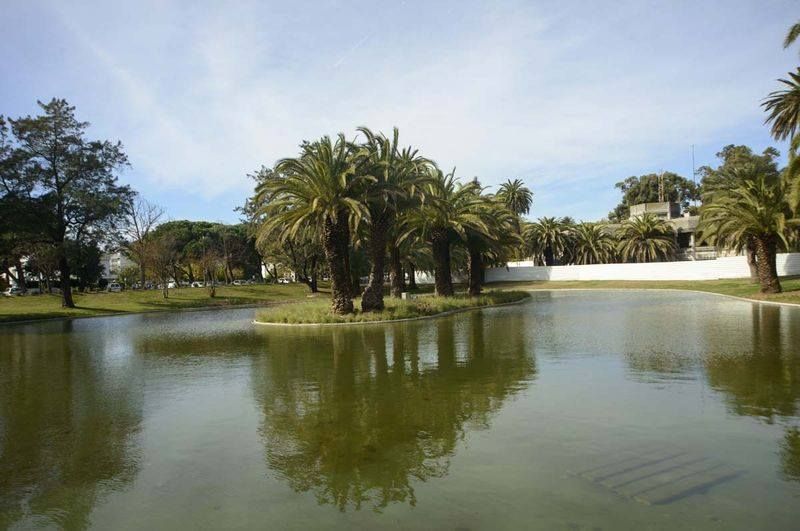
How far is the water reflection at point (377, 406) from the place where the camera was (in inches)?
268

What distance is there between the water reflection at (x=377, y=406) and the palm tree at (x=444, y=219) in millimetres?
15484

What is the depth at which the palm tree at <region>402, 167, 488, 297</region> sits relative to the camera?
1329 inches

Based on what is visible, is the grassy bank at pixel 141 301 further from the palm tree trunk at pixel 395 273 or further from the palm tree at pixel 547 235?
the palm tree at pixel 547 235

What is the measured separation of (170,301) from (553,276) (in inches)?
1729

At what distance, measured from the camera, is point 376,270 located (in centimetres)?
2892

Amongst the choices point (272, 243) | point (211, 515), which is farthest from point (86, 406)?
point (272, 243)

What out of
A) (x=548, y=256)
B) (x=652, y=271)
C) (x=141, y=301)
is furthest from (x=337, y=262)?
(x=548, y=256)

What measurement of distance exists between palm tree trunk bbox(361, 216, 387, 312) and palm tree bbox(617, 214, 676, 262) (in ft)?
155

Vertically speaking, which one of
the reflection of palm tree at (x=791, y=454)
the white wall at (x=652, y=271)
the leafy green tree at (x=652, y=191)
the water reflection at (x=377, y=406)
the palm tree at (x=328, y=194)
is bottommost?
the reflection of palm tree at (x=791, y=454)

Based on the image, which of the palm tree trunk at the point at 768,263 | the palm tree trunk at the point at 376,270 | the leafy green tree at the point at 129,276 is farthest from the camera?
the leafy green tree at the point at 129,276

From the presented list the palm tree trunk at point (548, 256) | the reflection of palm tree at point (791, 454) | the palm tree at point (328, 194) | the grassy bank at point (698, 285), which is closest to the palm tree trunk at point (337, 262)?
the palm tree at point (328, 194)

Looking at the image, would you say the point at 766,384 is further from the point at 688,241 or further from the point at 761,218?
the point at 688,241

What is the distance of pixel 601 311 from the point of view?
2889 cm

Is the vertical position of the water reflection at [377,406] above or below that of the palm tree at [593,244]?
below
